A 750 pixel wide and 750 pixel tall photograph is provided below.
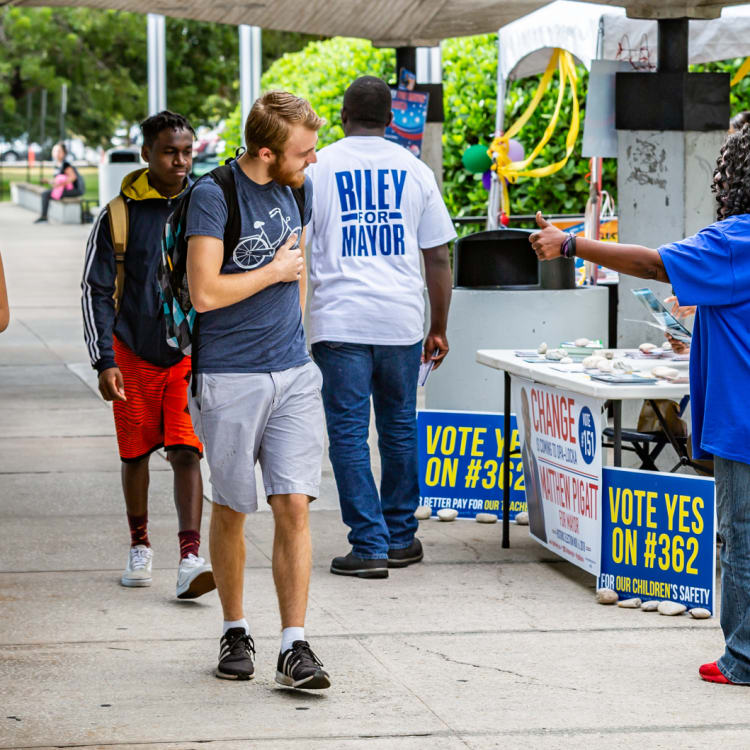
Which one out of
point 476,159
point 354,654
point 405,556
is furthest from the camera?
point 476,159

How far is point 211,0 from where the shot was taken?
978 centimetres

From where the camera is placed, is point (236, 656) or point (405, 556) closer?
point (236, 656)

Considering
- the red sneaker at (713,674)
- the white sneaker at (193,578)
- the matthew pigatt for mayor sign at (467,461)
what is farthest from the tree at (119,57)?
the red sneaker at (713,674)

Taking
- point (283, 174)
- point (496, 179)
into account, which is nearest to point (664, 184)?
point (283, 174)

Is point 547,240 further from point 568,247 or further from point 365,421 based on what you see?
point 365,421

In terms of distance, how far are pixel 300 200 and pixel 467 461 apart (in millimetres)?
2506

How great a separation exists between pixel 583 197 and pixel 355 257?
31.6 ft

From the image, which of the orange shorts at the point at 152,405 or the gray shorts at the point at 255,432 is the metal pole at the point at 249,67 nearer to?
the orange shorts at the point at 152,405

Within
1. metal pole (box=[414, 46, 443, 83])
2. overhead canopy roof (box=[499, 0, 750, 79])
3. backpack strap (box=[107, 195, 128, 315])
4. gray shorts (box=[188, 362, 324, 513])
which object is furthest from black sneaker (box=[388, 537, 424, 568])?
metal pole (box=[414, 46, 443, 83])

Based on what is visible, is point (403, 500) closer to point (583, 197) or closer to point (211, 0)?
point (211, 0)

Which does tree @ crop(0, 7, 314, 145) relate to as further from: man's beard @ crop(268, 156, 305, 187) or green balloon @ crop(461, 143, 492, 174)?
man's beard @ crop(268, 156, 305, 187)

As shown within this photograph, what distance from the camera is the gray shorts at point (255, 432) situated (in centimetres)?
464

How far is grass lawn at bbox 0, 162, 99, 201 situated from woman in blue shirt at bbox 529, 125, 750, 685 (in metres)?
40.3

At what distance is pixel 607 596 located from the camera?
5766 mm
